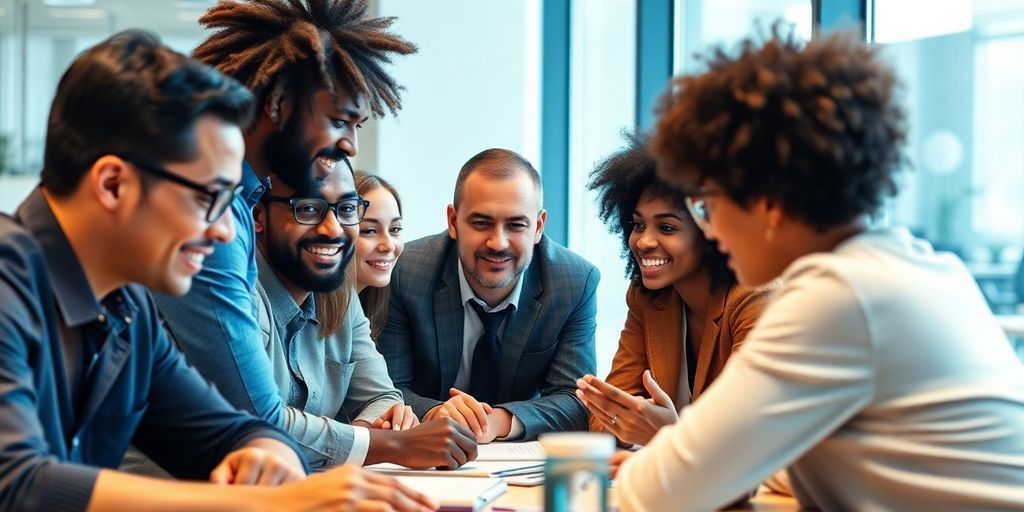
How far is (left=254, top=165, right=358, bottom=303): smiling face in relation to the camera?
8.22 feet

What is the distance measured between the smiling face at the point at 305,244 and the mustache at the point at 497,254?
643 millimetres

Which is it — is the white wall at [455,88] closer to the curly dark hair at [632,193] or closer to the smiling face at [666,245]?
the curly dark hair at [632,193]

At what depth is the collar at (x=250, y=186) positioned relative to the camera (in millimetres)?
2258

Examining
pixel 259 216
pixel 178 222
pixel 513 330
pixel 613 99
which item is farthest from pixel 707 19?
pixel 178 222

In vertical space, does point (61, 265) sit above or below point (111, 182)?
below

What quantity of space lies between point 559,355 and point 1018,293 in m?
1.78

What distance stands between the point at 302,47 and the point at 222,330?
0.68 meters

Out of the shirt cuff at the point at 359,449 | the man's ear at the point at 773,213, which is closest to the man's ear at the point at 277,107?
the shirt cuff at the point at 359,449

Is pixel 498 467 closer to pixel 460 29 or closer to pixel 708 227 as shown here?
pixel 708 227

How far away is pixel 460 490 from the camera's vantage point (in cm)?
183

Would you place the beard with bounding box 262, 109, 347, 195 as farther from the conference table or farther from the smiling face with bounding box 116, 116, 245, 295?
the conference table

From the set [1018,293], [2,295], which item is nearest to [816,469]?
[2,295]

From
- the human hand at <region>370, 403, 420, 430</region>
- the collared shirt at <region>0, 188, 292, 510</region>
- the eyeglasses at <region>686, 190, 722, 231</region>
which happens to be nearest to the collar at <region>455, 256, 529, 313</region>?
the human hand at <region>370, 403, 420, 430</region>

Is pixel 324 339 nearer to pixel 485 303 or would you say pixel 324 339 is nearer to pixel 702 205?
pixel 485 303
